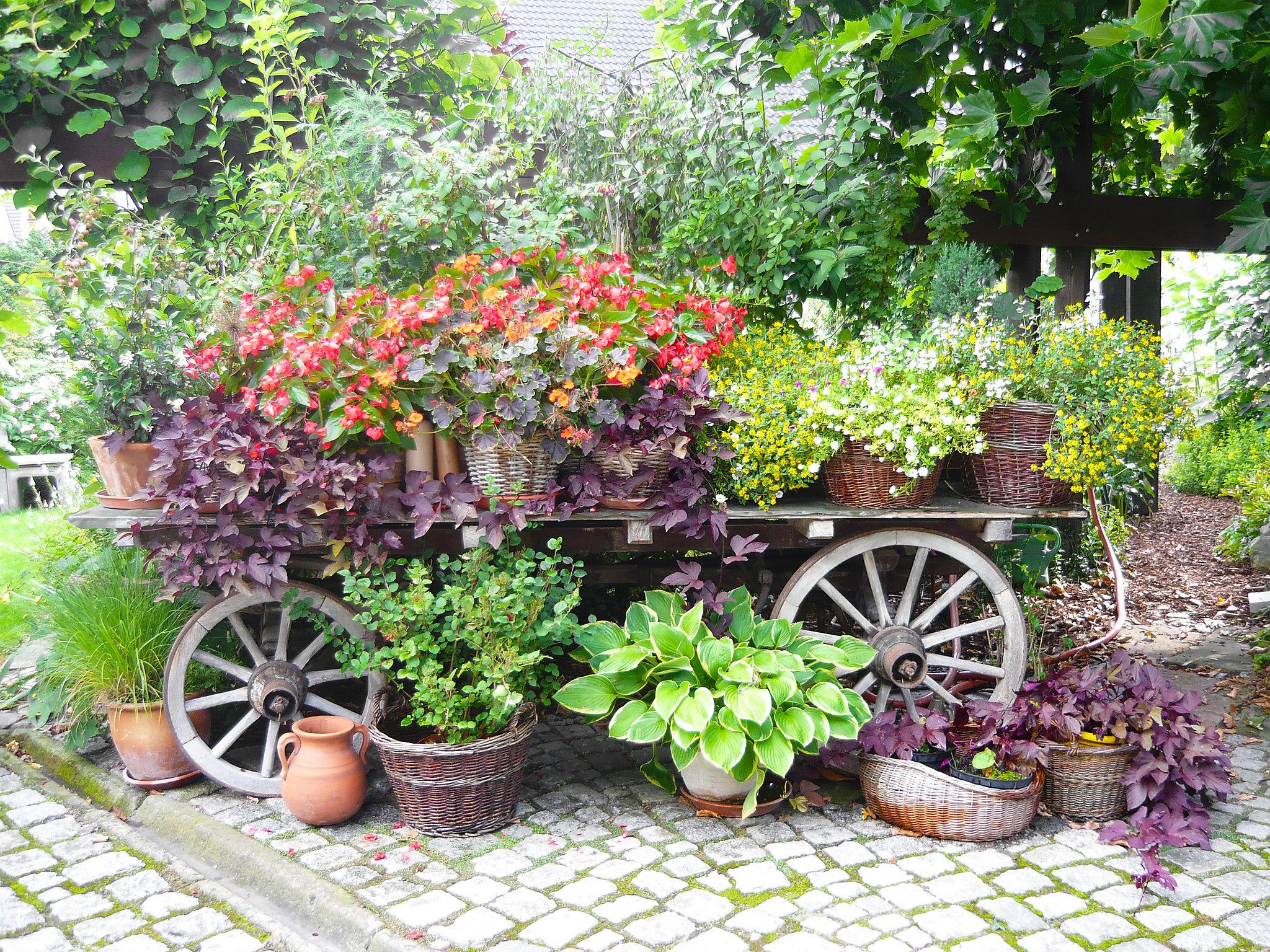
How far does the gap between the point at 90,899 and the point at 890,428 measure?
9.58 ft

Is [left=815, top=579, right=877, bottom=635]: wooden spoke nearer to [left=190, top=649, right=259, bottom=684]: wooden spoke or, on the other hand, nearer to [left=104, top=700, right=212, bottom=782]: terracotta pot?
[left=190, top=649, right=259, bottom=684]: wooden spoke

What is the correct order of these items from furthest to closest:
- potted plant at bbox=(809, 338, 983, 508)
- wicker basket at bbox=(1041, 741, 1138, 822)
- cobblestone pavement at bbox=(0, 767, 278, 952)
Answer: potted plant at bbox=(809, 338, 983, 508) → wicker basket at bbox=(1041, 741, 1138, 822) → cobblestone pavement at bbox=(0, 767, 278, 952)

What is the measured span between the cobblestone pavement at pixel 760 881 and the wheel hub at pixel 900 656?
1.71 feet

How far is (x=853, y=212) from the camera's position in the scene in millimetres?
4199

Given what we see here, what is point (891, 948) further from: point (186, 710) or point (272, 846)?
point (186, 710)

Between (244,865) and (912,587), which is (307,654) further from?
(912,587)

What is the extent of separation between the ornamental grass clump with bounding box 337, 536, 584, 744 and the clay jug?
0.74 ft

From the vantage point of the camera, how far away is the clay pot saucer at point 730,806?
10.3 ft

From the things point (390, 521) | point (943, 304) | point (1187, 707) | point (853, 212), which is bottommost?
point (1187, 707)

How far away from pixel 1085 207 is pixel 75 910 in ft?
16.7

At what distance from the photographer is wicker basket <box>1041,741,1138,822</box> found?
3.06 meters

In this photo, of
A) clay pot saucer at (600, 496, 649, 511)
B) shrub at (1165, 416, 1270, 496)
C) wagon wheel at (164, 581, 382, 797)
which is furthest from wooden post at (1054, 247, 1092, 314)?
wagon wheel at (164, 581, 382, 797)

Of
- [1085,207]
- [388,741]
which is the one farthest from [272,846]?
[1085,207]

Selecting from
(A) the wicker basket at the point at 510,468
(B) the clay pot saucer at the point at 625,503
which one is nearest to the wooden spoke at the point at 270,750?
(A) the wicker basket at the point at 510,468
